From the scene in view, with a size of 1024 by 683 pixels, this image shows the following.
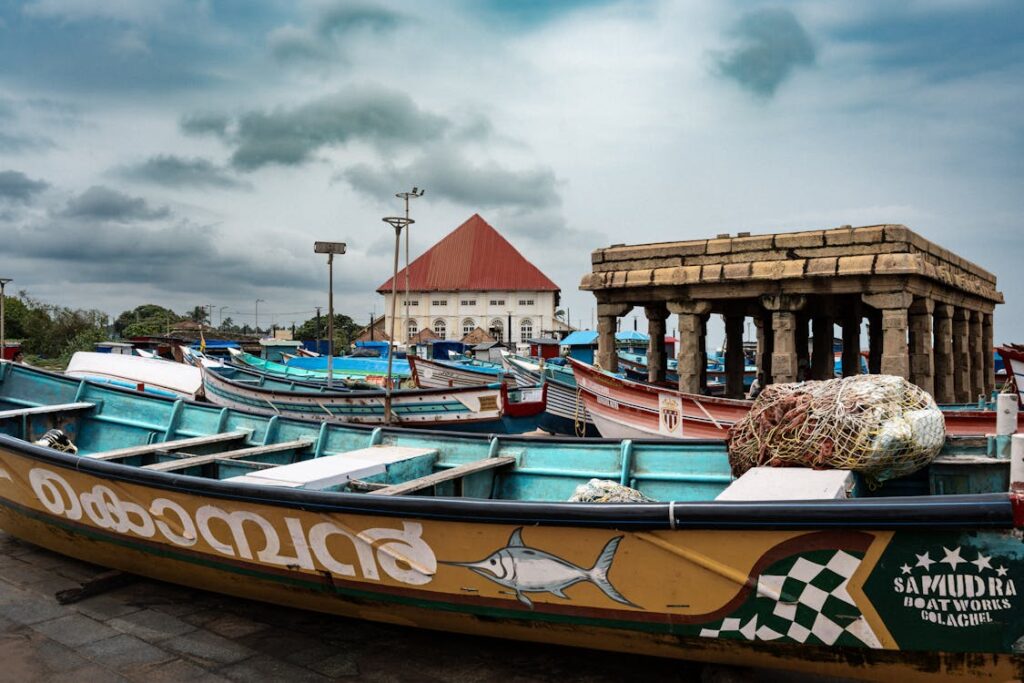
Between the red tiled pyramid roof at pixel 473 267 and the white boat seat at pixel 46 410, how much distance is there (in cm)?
5769

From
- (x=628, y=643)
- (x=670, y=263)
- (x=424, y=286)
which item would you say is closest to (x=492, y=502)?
(x=628, y=643)

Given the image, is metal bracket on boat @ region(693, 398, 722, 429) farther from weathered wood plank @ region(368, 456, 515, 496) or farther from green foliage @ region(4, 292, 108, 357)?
green foliage @ region(4, 292, 108, 357)

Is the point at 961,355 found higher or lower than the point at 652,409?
higher

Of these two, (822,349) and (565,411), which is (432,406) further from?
(822,349)

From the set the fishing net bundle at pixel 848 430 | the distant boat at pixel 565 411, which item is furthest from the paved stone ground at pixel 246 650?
the distant boat at pixel 565 411

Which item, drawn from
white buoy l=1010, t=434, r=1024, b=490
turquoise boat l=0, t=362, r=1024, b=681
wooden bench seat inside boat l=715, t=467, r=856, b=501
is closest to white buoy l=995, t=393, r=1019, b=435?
turquoise boat l=0, t=362, r=1024, b=681

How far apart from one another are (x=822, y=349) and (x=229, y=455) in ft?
66.3

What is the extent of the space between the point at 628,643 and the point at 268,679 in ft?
8.11

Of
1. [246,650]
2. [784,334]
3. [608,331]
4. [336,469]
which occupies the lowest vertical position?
[246,650]

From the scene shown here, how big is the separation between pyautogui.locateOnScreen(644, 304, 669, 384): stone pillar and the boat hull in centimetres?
1697

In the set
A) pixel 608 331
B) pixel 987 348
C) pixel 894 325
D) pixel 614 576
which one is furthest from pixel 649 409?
pixel 987 348

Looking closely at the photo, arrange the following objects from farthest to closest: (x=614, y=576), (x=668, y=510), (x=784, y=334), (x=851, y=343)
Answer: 1. (x=851, y=343)
2. (x=784, y=334)
3. (x=614, y=576)
4. (x=668, y=510)

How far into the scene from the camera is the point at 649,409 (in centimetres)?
1448

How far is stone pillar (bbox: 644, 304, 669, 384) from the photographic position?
71.6ft
